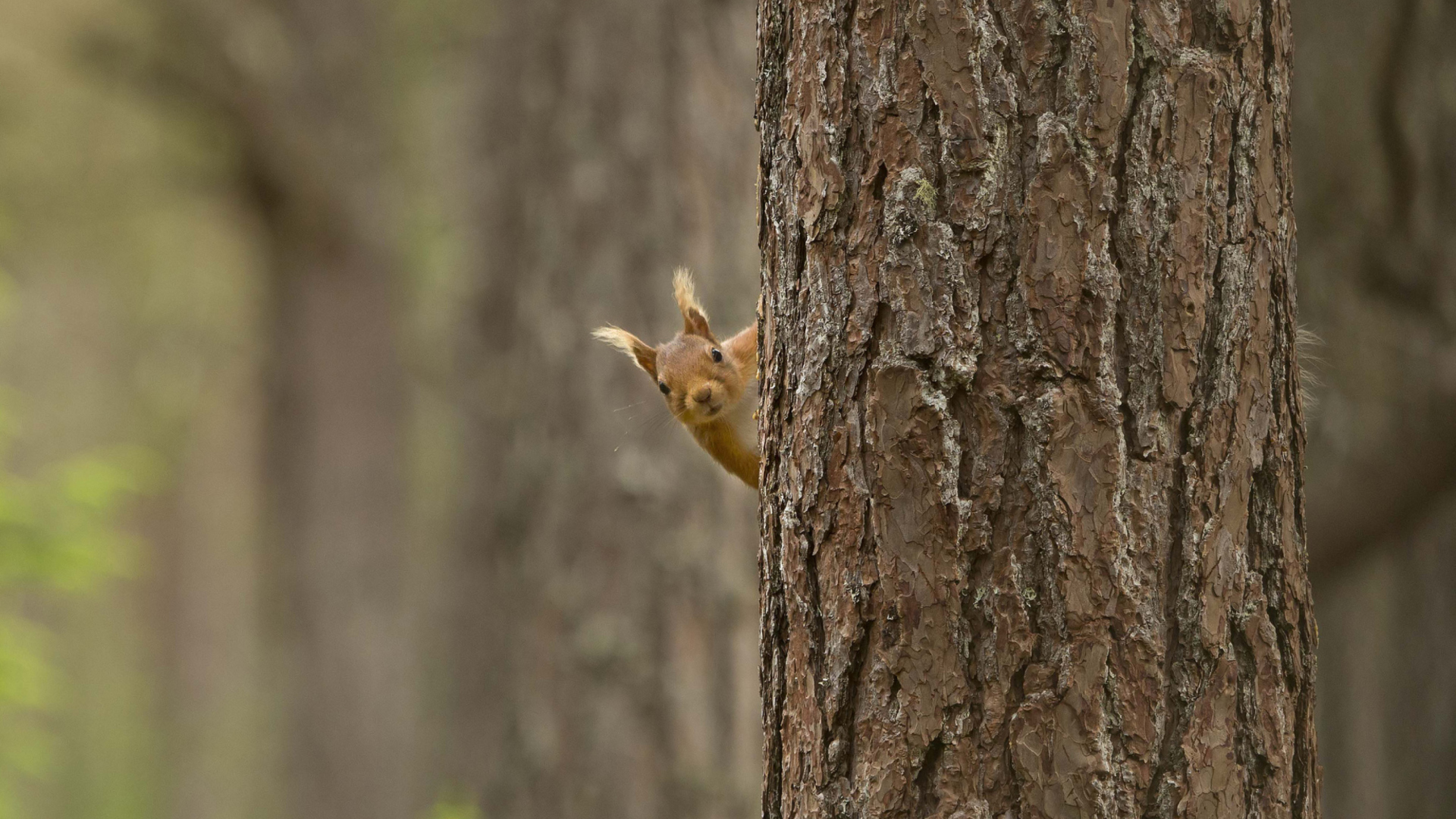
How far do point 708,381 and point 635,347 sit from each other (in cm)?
30

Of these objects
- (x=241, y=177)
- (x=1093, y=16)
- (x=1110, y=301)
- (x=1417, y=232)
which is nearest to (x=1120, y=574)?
(x=1110, y=301)

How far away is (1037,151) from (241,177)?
771 centimetres

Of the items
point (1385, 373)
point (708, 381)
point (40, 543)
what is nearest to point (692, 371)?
point (708, 381)

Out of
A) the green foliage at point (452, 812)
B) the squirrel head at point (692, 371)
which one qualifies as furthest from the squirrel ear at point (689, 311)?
the green foliage at point (452, 812)

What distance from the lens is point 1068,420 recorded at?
1.58m

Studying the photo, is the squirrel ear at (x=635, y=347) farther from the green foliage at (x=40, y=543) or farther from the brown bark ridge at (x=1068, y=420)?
the green foliage at (x=40, y=543)

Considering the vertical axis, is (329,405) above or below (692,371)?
above

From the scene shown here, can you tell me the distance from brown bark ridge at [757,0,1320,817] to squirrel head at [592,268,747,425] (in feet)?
4.25

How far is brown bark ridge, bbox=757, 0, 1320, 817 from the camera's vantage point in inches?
62.1

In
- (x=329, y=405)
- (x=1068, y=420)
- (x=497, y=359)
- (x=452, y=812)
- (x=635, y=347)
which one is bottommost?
(x=452, y=812)

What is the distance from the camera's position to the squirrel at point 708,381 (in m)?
2.99

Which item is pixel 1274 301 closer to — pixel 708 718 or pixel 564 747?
pixel 708 718

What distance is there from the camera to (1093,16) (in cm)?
158

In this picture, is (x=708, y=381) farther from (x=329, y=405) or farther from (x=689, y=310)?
(x=329, y=405)
